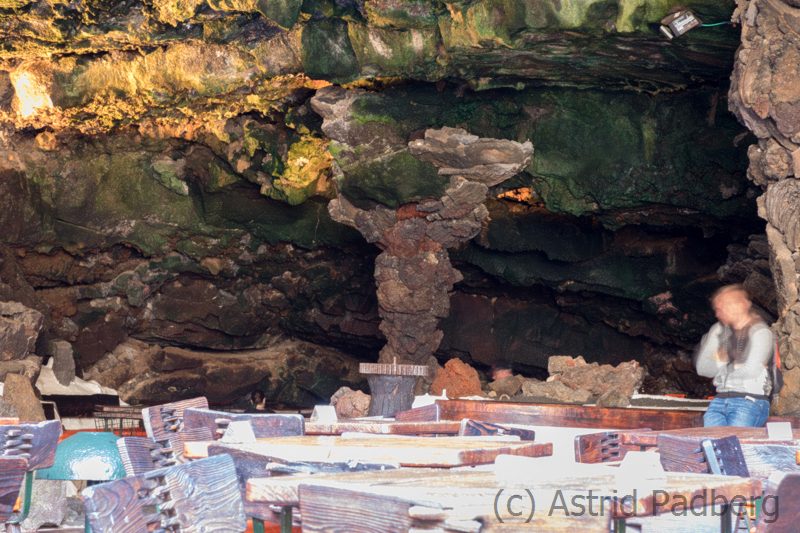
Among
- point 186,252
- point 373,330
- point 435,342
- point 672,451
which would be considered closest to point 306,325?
point 373,330

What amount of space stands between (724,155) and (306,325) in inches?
318

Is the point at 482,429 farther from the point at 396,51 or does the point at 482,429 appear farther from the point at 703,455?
the point at 396,51

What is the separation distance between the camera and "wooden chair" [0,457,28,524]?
10.9 ft

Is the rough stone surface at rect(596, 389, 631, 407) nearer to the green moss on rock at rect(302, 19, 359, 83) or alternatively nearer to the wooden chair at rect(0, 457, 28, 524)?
the green moss on rock at rect(302, 19, 359, 83)

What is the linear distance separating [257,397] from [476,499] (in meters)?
15.4

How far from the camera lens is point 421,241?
1192 centimetres

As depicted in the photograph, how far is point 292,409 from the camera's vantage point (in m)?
17.8

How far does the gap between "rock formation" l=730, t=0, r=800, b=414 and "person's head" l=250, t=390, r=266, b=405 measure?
1163 cm

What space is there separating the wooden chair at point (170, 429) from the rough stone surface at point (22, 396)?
815 cm

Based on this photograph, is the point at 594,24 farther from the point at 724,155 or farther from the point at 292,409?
the point at 292,409

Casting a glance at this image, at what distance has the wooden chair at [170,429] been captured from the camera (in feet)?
15.0

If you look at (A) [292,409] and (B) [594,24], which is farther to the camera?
(A) [292,409]

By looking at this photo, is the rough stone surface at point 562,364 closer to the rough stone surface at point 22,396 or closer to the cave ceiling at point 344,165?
the cave ceiling at point 344,165

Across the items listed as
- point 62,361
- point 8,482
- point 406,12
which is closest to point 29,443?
point 8,482
